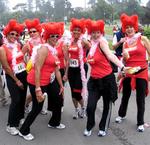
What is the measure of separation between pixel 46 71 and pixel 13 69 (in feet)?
2.07

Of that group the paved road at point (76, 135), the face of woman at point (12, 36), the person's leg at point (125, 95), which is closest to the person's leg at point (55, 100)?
the paved road at point (76, 135)

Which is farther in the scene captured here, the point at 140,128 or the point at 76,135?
the point at 140,128

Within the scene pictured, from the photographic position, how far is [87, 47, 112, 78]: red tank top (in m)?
5.57

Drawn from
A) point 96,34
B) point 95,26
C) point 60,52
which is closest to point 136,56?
point 96,34

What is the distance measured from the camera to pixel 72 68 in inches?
255

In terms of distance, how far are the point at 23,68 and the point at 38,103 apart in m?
0.79

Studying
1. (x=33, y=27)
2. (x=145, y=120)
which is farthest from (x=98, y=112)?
(x=33, y=27)

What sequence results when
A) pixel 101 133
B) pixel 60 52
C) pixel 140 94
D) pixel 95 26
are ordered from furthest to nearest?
pixel 60 52
pixel 140 94
pixel 101 133
pixel 95 26

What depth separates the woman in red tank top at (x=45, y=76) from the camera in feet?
Result: 17.6

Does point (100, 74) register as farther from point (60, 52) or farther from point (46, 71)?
point (60, 52)

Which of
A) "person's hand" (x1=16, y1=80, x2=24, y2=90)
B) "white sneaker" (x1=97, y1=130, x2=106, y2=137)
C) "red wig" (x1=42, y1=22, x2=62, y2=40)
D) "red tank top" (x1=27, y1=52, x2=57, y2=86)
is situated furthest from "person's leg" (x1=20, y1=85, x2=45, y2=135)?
"white sneaker" (x1=97, y1=130, x2=106, y2=137)

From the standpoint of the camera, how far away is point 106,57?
5559mm

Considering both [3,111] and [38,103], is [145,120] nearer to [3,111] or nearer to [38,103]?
[38,103]

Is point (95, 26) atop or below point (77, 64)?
atop
